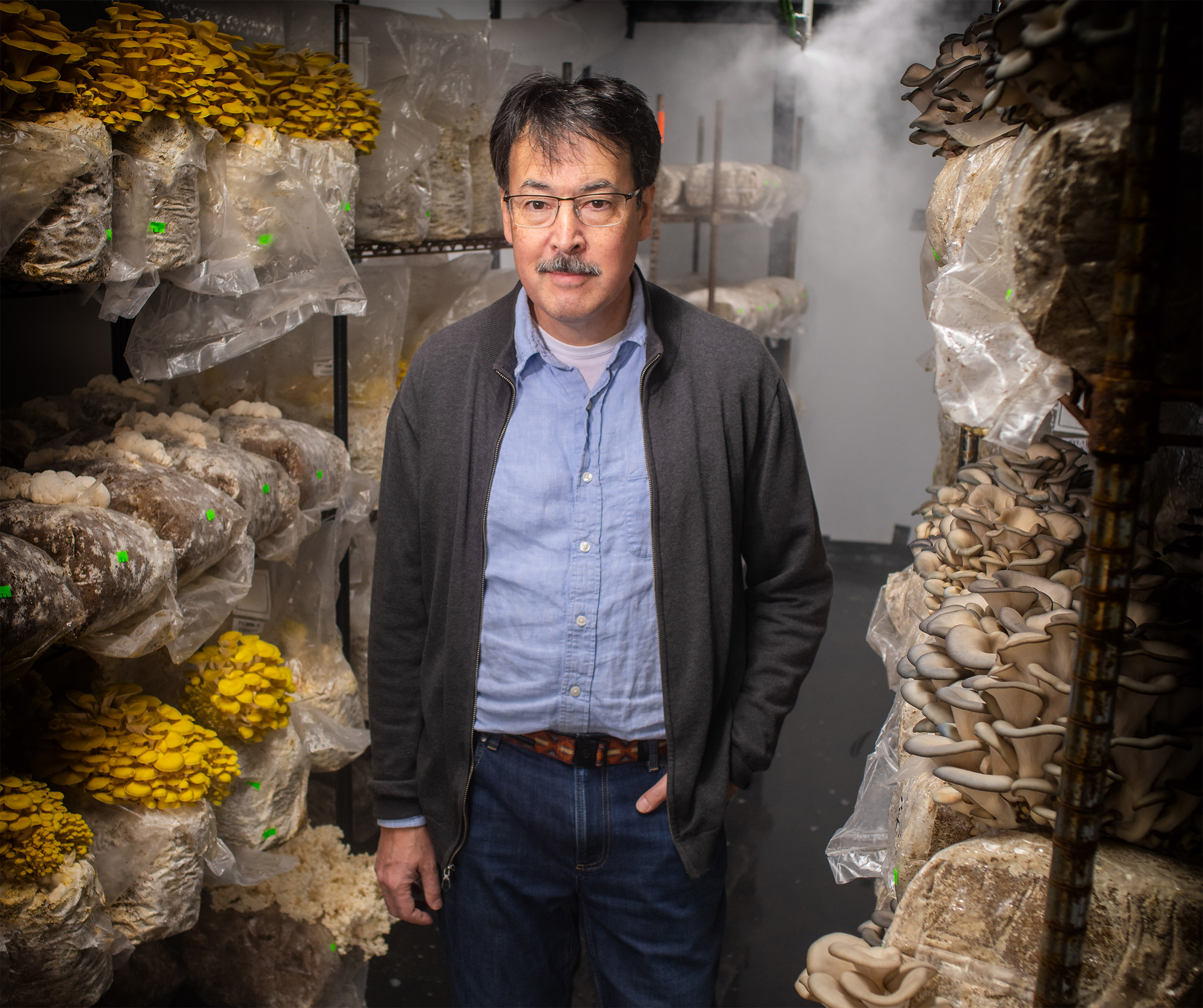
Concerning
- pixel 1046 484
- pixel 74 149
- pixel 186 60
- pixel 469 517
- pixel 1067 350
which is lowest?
pixel 469 517

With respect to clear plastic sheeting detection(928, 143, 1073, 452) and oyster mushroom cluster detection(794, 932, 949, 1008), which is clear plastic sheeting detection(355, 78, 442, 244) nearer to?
clear plastic sheeting detection(928, 143, 1073, 452)

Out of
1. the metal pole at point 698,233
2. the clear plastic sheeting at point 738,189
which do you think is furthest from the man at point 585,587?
the metal pole at point 698,233

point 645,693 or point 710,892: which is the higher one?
point 645,693

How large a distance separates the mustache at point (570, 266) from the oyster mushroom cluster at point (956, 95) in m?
0.45

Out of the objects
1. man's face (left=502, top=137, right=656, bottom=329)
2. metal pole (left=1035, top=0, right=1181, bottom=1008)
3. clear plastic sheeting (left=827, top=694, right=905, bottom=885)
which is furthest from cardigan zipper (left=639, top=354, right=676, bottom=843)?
metal pole (left=1035, top=0, right=1181, bottom=1008)

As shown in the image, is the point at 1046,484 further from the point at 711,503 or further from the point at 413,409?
the point at 413,409

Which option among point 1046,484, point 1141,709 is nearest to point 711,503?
point 1046,484

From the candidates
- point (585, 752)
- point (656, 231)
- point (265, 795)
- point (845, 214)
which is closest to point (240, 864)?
point (265, 795)

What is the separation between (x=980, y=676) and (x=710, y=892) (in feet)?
2.72

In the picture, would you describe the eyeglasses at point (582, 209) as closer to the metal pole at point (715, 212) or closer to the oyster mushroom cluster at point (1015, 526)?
the oyster mushroom cluster at point (1015, 526)

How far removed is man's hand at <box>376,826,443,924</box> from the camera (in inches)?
57.5

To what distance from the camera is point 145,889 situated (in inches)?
56.0

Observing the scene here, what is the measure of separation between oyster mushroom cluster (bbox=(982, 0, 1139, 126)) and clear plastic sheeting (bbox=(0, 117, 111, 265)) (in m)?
1.15

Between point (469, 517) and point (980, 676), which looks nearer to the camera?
point (980, 676)
